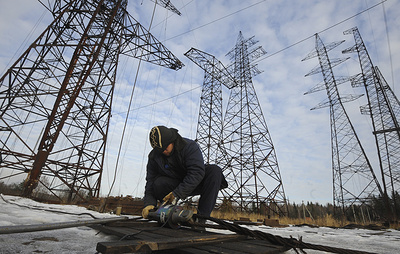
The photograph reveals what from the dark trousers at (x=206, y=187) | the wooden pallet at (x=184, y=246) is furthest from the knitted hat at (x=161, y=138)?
the wooden pallet at (x=184, y=246)

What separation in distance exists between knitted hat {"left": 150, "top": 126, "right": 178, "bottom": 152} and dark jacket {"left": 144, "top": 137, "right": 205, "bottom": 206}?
0.11 meters

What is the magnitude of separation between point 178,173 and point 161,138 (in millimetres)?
461

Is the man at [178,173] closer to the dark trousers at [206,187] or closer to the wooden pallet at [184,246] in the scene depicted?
the dark trousers at [206,187]

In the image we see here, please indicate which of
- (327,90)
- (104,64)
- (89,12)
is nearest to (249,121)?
(327,90)

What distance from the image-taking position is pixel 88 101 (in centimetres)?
877

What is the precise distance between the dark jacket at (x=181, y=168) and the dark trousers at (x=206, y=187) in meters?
0.07

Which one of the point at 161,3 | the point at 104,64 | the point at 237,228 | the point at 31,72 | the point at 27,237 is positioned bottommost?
the point at 27,237

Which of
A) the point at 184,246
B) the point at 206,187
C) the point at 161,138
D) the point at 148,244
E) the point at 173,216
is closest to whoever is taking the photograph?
the point at 148,244

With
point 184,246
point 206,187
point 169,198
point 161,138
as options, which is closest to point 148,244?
point 184,246

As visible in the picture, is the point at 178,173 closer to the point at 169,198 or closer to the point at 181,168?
the point at 181,168

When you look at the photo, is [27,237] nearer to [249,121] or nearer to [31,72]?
[31,72]

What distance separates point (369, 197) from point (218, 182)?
13866mm

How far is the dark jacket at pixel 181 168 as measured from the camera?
1.75 m

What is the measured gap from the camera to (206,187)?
1.96 m
